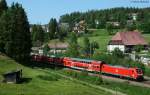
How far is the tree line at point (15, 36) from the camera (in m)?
96.0

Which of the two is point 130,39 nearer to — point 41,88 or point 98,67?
point 98,67

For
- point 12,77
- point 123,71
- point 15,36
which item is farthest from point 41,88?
point 15,36

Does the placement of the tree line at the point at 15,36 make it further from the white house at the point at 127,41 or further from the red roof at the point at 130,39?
the red roof at the point at 130,39

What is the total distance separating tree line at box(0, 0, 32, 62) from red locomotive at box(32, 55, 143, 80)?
936cm

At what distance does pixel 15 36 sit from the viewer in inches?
3789

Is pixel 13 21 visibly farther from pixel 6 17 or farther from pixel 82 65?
pixel 82 65

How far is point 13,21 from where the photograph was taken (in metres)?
98.1

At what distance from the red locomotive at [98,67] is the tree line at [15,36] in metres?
9.36

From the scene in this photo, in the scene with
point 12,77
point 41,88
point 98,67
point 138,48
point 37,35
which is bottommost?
point 41,88

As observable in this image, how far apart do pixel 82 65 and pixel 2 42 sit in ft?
68.9

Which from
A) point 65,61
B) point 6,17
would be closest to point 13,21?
point 6,17

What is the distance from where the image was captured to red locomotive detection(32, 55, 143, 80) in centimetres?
7130

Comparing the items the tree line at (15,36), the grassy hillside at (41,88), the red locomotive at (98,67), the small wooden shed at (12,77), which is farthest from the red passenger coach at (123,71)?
the tree line at (15,36)

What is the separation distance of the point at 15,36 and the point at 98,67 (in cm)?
2386
